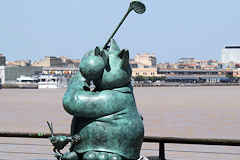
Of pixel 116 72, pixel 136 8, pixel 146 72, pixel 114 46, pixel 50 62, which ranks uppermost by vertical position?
pixel 50 62

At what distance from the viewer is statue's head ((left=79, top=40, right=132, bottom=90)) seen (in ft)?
16.0

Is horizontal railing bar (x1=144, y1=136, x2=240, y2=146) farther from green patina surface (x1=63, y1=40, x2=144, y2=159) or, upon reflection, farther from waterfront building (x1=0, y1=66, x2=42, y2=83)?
waterfront building (x1=0, y1=66, x2=42, y2=83)

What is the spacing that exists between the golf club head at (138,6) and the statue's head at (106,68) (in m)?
0.44

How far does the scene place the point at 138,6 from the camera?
5.01 meters

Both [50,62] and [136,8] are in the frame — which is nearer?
[136,8]

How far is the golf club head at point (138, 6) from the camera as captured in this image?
16.4 ft

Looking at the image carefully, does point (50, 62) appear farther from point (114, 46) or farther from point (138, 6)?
point (138, 6)

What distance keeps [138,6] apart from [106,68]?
716 mm

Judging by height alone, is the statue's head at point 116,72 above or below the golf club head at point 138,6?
below

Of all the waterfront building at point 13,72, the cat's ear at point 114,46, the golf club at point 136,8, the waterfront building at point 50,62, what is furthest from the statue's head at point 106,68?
the waterfront building at point 50,62

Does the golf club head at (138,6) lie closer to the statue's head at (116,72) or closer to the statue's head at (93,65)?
the statue's head at (116,72)

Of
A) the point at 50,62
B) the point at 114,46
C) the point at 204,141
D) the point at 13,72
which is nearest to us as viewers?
the point at 114,46

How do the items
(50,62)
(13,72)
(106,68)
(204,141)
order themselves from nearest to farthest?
(106,68) < (204,141) < (13,72) < (50,62)

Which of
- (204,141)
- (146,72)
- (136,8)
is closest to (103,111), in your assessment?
(136,8)
